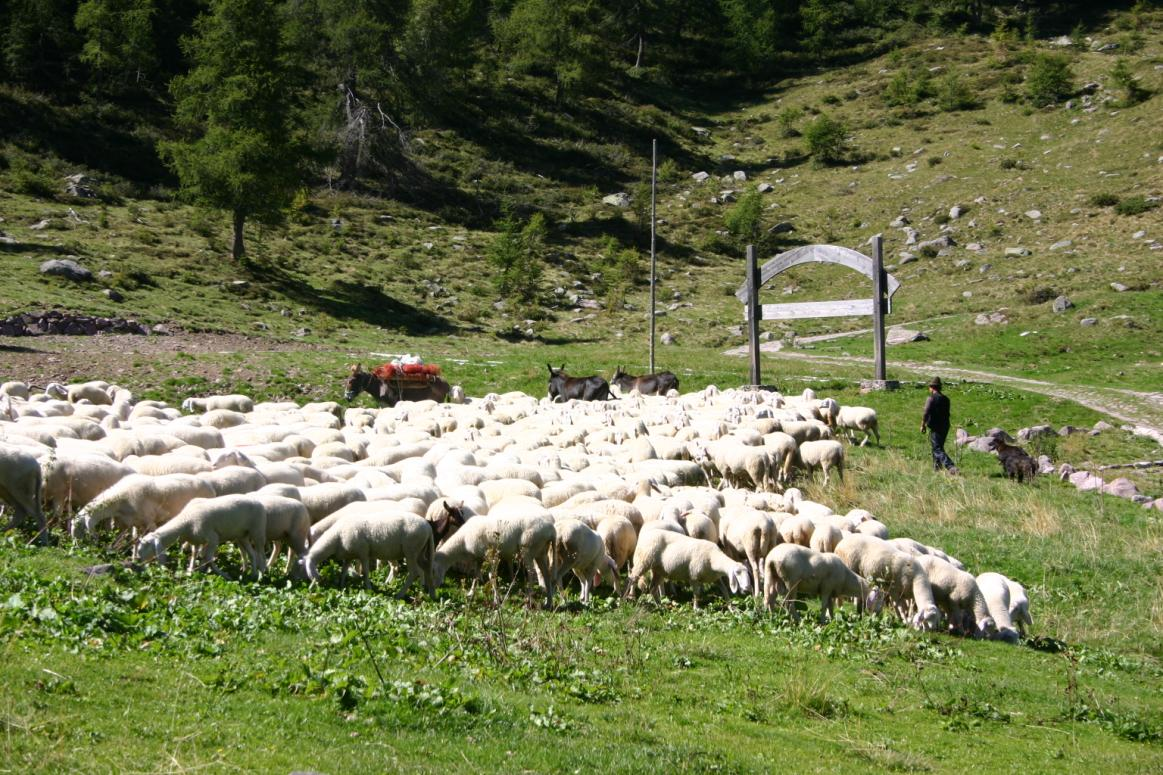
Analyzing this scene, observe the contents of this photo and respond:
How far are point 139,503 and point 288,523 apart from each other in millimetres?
1693

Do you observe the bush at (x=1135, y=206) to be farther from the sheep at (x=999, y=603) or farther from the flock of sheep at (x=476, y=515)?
the sheep at (x=999, y=603)

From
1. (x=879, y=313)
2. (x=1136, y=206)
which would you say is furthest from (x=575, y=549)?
(x=1136, y=206)

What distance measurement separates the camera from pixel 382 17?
7206 cm

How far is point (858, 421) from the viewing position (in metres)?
22.4

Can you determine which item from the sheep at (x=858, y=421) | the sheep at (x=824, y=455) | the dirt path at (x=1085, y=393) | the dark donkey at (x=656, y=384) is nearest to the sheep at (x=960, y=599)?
the sheep at (x=824, y=455)

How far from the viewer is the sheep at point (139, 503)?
1114 cm

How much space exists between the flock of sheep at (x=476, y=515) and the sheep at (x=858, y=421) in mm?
3976

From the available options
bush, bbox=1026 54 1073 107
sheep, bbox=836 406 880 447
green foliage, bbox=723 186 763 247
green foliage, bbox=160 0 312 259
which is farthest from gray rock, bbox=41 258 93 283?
bush, bbox=1026 54 1073 107

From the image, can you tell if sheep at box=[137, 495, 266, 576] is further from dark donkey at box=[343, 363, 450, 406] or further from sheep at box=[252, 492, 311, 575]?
dark donkey at box=[343, 363, 450, 406]

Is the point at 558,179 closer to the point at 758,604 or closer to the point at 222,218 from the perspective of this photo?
the point at 222,218

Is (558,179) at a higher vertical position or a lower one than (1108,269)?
higher

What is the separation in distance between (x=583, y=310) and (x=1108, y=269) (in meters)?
23.5

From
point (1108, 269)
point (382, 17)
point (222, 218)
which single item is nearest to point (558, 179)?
point (382, 17)

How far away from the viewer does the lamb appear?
1897 centimetres
